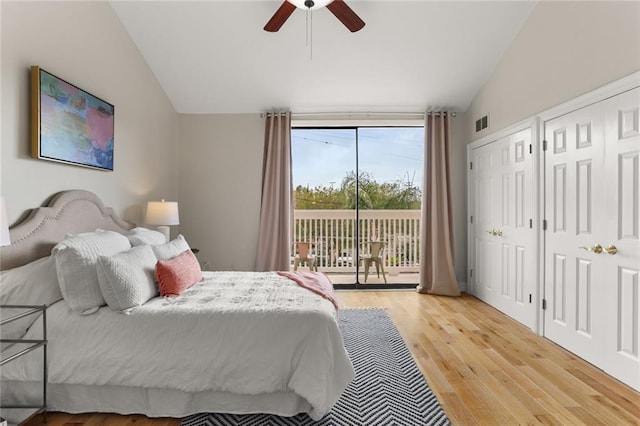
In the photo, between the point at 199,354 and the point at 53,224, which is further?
the point at 53,224

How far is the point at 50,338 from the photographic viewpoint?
198 centimetres

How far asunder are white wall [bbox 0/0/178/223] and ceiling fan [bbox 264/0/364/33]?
5.26ft

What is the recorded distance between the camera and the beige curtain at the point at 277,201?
4812 millimetres

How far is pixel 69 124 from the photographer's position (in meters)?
2.82

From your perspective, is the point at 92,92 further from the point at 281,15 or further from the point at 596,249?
the point at 596,249

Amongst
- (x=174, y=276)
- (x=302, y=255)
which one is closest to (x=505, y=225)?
(x=302, y=255)

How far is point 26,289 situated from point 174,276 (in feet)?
2.64

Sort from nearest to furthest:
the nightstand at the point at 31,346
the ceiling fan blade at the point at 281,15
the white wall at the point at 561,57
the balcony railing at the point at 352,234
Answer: the nightstand at the point at 31,346 → the white wall at the point at 561,57 → the ceiling fan blade at the point at 281,15 → the balcony railing at the point at 352,234

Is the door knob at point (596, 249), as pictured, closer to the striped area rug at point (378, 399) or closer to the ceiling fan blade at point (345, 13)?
the striped area rug at point (378, 399)

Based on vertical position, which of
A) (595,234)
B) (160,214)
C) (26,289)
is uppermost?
(160,214)

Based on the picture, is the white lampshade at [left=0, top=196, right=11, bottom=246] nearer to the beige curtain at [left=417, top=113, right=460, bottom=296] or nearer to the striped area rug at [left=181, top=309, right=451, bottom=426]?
the striped area rug at [left=181, top=309, right=451, bottom=426]

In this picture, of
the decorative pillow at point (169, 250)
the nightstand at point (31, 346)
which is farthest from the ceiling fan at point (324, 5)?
the nightstand at point (31, 346)

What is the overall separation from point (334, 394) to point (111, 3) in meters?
3.94

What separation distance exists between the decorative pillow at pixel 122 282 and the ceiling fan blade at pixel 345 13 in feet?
7.36
